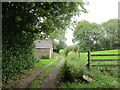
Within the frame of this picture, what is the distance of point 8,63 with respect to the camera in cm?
449

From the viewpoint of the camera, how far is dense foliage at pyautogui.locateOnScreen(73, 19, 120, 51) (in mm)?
9053

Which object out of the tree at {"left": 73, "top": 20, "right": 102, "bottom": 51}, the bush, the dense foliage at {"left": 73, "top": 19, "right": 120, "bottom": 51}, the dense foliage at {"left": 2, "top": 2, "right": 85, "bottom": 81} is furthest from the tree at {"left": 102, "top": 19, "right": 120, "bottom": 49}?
the bush

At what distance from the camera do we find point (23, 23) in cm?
607

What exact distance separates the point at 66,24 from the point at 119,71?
4.38 meters

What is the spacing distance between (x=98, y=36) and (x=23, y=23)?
846 cm

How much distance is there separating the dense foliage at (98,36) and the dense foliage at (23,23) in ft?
10.7

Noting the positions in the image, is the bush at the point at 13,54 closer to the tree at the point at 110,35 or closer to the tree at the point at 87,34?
the tree at the point at 87,34

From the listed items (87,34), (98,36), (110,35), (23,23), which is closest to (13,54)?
(23,23)

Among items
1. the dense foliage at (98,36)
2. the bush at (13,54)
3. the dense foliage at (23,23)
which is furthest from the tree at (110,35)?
the bush at (13,54)

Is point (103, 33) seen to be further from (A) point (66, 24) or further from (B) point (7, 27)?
(B) point (7, 27)

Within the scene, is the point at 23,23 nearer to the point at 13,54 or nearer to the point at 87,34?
the point at 13,54

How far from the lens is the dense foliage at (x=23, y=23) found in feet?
14.5

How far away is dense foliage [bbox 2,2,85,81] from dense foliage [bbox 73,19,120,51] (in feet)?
10.7

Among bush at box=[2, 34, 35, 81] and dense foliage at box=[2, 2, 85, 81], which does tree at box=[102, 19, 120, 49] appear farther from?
bush at box=[2, 34, 35, 81]
